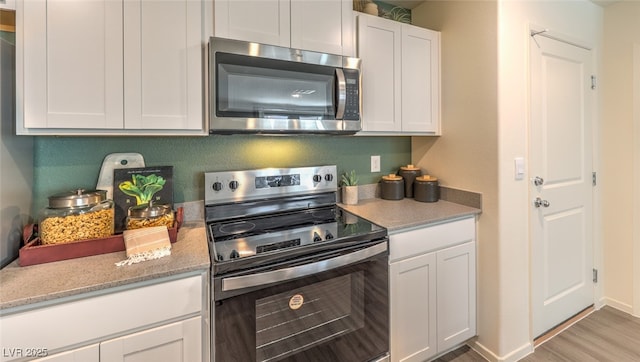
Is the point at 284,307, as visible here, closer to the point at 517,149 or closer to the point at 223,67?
the point at 223,67

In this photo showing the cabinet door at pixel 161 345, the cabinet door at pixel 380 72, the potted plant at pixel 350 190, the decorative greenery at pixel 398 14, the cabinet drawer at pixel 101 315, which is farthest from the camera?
the decorative greenery at pixel 398 14

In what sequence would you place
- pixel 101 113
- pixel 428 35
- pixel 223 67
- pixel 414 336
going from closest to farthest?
pixel 101 113 → pixel 223 67 → pixel 414 336 → pixel 428 35

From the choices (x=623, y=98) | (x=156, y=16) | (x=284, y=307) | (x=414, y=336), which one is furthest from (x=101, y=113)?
(x=623, y=98)

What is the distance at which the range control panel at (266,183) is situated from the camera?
161 cm

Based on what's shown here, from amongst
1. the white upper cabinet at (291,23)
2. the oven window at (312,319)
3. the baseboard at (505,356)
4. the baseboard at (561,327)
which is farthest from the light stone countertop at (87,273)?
the baseboard at (561,327)

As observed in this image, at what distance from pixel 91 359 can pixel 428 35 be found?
8.03 feet

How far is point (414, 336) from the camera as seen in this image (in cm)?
156

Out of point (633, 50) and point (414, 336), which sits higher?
point (633, 50)

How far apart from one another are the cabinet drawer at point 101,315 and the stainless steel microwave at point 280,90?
2.42 ft

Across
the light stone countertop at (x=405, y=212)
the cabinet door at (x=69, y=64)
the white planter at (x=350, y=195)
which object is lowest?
the light stone countertop at (x=405, y=212)

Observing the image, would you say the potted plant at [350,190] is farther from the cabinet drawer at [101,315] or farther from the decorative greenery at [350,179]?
the cabinet drawer at [101,315]

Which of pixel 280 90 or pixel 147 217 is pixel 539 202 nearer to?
pixel 280 90

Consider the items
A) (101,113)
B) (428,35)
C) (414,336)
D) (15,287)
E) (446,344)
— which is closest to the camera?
(15,287)

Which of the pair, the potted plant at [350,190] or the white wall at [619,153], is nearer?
the potted plant at [350,190]
